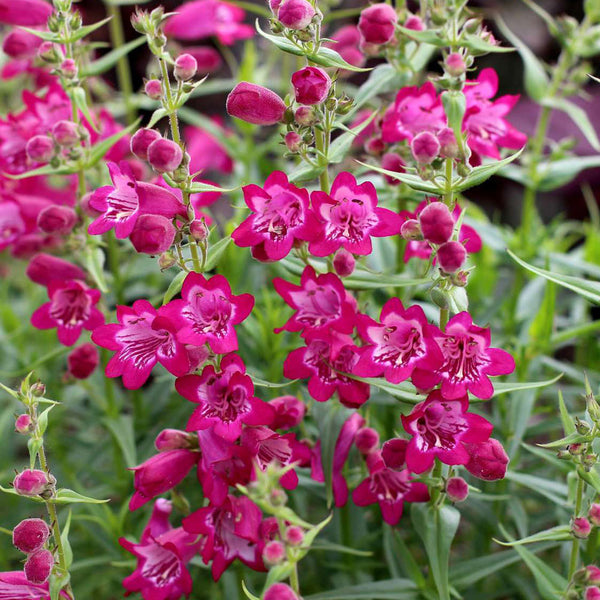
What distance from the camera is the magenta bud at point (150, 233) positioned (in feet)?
3.54

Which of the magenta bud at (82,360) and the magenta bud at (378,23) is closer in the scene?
the magenta bud at (378,23)

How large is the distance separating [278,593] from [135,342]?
0.44m

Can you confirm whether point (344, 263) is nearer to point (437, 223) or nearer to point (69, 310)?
point (437, 223)

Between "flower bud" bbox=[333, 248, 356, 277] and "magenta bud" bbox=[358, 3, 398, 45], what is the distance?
1.29ft

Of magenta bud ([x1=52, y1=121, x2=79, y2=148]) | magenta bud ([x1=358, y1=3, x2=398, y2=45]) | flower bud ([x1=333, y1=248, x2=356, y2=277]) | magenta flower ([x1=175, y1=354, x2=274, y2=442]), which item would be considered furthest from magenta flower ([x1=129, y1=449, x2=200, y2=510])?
magenta bud ([x1=358, y1=3, x2=398, y2=45])

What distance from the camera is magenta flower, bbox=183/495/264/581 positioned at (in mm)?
1149

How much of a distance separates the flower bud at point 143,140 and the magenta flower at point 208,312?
7.8 inches

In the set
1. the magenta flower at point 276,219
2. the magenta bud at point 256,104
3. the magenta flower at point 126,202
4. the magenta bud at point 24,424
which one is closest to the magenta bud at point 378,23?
the magenta bud at point 256,104

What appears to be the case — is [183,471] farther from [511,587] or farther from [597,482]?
[511,587]

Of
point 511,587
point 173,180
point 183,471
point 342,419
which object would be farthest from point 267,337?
point 511,587

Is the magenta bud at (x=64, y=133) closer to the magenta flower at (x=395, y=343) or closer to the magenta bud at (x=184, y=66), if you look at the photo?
the magenta bud at (x=184, y=66)

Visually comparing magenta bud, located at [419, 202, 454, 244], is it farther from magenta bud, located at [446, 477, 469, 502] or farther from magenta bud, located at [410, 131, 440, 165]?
magenta bud, located at [446, 477, 469, 502]

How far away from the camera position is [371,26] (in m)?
1.33

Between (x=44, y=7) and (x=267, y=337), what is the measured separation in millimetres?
843
